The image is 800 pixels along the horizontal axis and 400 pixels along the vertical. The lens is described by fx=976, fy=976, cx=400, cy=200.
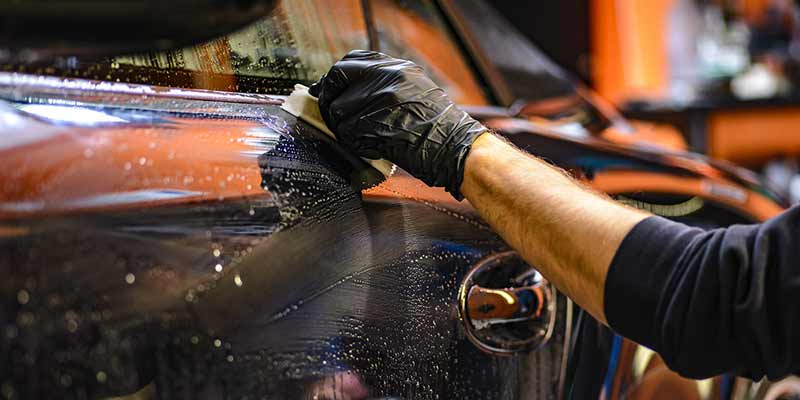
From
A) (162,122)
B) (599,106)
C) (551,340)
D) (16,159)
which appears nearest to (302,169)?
(162,122)

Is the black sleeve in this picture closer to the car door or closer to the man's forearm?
the man's forearm

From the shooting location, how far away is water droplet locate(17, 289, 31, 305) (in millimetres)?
729

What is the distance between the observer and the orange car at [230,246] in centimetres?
75

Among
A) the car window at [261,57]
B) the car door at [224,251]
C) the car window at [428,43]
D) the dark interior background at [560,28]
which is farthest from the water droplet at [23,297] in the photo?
the dark interior background at [560,28]

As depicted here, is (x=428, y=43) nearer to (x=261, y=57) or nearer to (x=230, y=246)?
(x=261, y=57)

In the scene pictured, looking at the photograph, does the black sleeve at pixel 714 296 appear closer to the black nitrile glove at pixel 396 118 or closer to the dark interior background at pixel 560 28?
the black nitrile glove at pixel 396 118

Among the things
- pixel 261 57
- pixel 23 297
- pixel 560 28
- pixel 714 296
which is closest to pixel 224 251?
pixel 23 297

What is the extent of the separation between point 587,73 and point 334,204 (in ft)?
21.2

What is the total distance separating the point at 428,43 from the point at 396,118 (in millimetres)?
753

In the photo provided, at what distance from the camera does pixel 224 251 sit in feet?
2.91

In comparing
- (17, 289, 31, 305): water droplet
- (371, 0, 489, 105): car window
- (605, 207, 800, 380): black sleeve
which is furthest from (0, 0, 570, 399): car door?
(371, 0, 489, 105): car window

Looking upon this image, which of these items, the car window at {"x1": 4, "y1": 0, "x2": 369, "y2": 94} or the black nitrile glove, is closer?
the car window at {"x1": 4, "y1": 0, "x2": 369, "y2": 94}

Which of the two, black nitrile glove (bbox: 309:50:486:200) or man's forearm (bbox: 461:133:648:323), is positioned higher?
black nitrile glove (bbox: 309:50:486:200)

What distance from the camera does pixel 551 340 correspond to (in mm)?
1356
